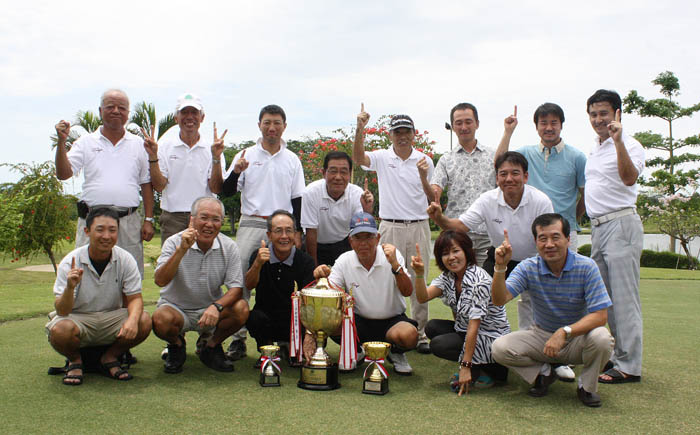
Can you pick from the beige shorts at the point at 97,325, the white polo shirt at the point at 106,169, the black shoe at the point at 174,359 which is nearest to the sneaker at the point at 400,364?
the black shoe at the point at 174,359

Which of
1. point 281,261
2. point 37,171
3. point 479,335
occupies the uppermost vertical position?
point 37,171

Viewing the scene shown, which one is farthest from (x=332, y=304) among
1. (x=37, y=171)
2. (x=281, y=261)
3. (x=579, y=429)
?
(x=37, y=171)

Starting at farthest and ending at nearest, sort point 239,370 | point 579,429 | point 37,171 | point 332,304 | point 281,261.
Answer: point 37,171 → point 281,261 → point 239,370 → point 332,304 → point 579,429

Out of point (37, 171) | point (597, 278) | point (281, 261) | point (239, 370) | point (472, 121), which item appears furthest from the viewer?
point (37, 171)

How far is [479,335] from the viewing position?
169 inches

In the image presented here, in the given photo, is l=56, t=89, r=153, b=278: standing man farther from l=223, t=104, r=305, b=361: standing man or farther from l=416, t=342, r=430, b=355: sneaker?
l=416, t=342, r=430, b=355: sneaker

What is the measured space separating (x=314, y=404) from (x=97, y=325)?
1.80m

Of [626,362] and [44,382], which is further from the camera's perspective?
[626,362]

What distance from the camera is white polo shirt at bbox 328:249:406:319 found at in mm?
4688

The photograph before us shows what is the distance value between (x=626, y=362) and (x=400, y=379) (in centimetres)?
174

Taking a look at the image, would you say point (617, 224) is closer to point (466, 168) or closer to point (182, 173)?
point (466, 168)

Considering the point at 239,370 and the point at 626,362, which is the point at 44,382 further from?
the point at 626,362

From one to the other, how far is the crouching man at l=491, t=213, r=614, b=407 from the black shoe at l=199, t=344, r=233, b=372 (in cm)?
210

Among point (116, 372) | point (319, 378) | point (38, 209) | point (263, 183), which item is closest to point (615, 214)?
point (319, 378)
